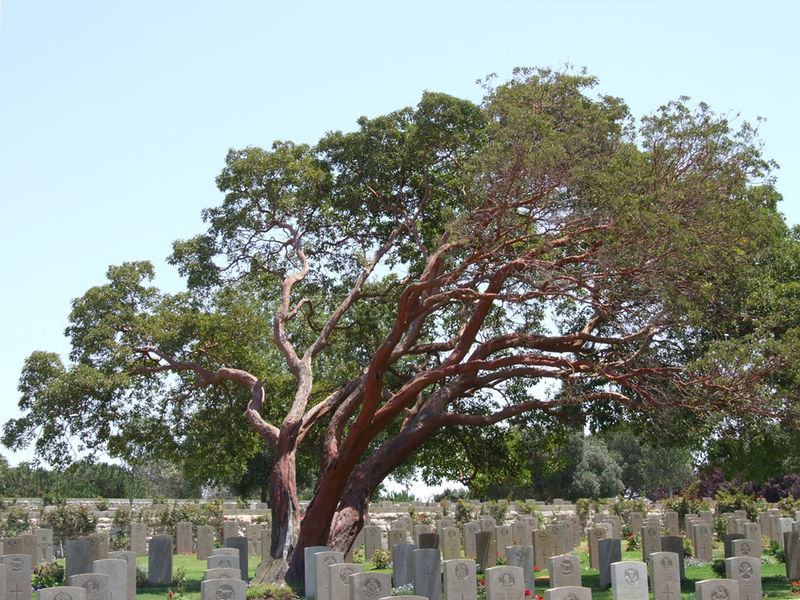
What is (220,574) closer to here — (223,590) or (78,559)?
(223,590)

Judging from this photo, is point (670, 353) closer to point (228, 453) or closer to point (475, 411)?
point (475, 411)

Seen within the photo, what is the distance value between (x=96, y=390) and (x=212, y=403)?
343 centimetres

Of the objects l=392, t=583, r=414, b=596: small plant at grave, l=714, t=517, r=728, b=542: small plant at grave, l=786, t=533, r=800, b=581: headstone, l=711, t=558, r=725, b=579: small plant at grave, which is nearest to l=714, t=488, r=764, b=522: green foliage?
l=714, t=517, r=728, b=542: small plant at grave

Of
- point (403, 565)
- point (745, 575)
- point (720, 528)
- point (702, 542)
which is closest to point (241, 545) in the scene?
point (403, 565)

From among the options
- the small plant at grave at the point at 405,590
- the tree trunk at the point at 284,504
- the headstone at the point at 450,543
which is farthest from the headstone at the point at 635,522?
the small plant at grave at the point at 405,590

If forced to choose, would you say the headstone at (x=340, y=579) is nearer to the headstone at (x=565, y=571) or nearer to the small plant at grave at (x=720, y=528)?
the headstone at (x=565, y=571)

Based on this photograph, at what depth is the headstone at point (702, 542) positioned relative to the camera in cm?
2222

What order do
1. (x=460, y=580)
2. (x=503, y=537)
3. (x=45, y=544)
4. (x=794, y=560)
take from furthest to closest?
(x=45, y=544) < (x=503, y=537) < (x=794, y=560) < (x=460, y=580)

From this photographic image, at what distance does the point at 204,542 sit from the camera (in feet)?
82.6

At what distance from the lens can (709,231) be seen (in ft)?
54.7

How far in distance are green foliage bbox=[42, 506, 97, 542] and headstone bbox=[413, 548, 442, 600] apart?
16.9 meters

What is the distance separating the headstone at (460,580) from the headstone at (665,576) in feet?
9.52

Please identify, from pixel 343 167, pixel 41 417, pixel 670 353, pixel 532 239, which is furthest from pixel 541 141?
pixel 41 417

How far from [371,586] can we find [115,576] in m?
3.65
